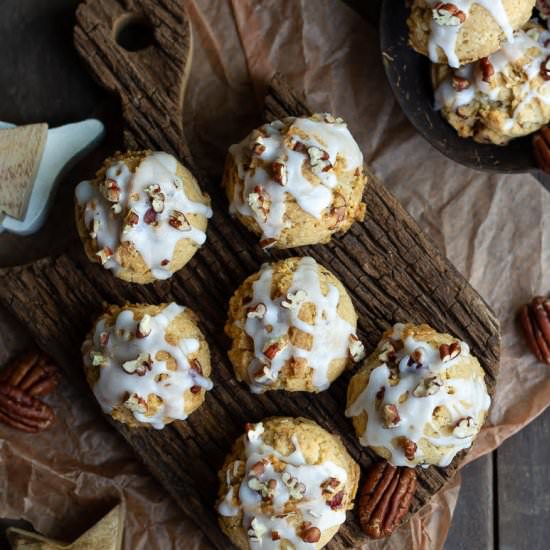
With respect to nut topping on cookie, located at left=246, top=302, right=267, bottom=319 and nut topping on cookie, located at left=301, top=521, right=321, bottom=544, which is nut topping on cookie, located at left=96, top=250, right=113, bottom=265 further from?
nut topping on cookie, located at left=301, top=521, right=321, bottom=544

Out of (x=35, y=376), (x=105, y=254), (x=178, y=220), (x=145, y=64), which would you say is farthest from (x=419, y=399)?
(x=145, y=64)

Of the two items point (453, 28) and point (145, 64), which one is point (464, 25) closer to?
point (453, 28)

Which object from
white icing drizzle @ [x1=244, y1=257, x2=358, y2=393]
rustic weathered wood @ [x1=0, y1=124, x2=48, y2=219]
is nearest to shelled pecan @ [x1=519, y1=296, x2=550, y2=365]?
white icing drizzle @ [x1=244, y1=257, x2=358, y2=393]

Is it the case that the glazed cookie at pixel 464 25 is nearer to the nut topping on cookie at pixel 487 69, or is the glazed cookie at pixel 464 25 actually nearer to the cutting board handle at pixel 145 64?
the nut topping on cookie at pixel 487 69

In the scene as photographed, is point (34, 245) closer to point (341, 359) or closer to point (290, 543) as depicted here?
point (341, 359)

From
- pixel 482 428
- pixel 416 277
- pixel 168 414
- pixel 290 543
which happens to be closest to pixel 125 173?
pixel 168 414
